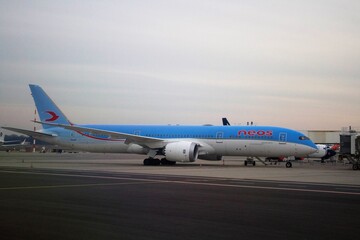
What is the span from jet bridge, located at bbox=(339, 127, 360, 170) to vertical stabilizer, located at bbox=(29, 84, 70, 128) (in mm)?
26357

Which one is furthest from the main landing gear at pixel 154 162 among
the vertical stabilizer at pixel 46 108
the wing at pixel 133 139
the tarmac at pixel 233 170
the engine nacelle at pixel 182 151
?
the vertical stabilizer at pixel 46 108

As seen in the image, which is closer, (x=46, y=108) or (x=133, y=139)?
(x=133, y=139)

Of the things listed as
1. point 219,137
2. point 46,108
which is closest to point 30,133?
point 46,108

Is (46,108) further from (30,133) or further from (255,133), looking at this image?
(255,133)

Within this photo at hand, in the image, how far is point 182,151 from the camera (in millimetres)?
36469

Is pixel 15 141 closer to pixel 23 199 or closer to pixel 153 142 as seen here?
pixel 153 142

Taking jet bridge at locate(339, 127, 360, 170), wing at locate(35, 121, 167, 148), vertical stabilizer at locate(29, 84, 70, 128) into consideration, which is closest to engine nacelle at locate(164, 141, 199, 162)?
wing at locate(35, 121, 167, 148)

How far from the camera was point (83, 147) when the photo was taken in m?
43.5

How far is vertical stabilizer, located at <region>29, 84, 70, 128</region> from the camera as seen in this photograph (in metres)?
44.2

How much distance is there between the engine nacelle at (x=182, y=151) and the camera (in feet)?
119

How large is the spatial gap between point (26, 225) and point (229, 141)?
29.7 meters

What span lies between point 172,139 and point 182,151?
3.80 m

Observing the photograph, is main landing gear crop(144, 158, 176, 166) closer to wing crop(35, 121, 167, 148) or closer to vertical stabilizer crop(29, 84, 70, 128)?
wing crop(35, 121, 167, 148)

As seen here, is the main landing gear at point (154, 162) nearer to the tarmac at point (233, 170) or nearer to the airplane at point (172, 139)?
the airplane at point (172, 139)
